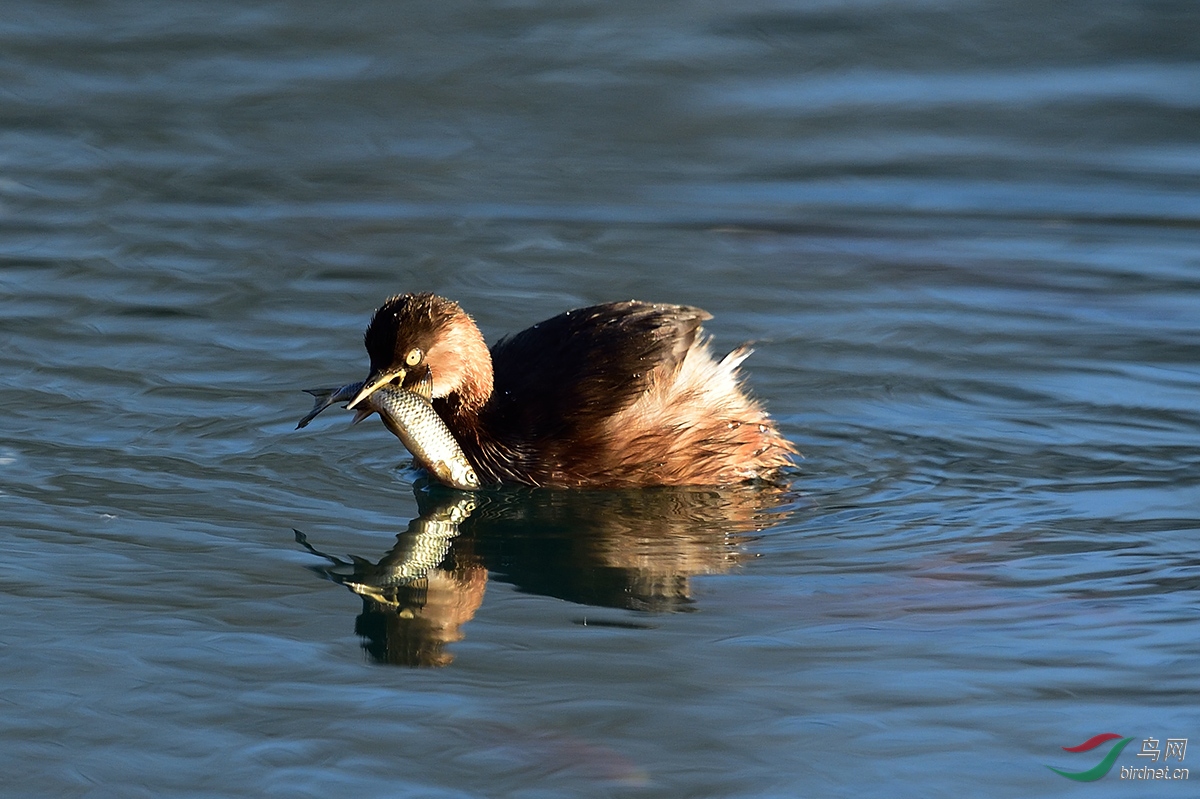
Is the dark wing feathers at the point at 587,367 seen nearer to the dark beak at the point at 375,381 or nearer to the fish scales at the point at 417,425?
the fish scales at the point at 417,425

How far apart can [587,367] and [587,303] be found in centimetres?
221

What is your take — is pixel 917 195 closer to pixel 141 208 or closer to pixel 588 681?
pixel 141 208

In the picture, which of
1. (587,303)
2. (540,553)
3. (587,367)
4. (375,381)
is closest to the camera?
(540,553)

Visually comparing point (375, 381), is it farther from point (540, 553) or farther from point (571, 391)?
point (540, 553)

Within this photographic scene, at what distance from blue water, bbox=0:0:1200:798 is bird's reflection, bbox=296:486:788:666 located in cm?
3

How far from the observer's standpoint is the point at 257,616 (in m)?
5.03

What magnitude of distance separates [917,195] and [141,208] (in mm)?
4534

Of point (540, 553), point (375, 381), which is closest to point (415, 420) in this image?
point (375, 381)

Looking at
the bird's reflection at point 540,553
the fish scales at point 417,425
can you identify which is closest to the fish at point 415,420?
the fish scales at point 417,425

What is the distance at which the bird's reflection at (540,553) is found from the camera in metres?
5.14

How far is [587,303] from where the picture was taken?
8.45m

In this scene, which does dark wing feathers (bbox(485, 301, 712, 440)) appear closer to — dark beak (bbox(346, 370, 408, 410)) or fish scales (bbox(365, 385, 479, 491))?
fish scales (bbox(365, 385, 479, 491))

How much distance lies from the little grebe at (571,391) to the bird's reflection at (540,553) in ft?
0.44

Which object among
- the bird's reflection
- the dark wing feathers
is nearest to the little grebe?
the dark wing feathers
